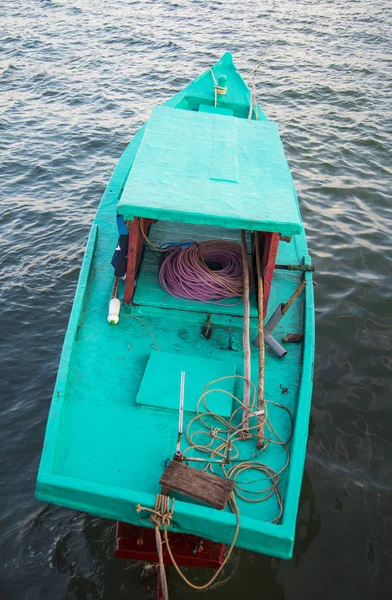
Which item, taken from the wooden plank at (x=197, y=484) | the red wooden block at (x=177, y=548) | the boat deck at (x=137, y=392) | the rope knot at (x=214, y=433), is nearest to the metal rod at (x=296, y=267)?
the boat deck at (x=137, y=392)

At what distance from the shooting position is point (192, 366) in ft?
17.5

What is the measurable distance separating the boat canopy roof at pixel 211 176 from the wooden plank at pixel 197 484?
2.34 m

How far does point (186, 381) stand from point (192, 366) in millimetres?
202

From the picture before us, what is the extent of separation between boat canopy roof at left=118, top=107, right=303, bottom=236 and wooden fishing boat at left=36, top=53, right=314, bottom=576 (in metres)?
0.02

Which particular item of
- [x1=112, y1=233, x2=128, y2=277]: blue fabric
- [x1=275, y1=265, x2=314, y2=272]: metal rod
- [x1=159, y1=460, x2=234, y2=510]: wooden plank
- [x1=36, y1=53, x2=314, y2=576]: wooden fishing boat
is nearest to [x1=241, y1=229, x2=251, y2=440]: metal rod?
[x1=36, y1=53, x2=314, y2=576]: wooden fishing boat

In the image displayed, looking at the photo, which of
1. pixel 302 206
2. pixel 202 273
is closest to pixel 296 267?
pixel 202 273

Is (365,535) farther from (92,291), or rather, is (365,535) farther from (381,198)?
(381,198)

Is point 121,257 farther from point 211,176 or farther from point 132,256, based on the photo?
point 211,176

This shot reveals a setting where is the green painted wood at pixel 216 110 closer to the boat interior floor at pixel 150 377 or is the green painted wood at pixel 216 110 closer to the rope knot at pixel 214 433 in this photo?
the boat interior floor at pixel 150 377

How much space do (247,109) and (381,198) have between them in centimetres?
350

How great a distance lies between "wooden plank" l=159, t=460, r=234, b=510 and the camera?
3.90 metres

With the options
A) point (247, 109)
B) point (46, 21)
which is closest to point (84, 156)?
point (247, 109)

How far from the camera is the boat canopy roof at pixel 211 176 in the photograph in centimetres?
506

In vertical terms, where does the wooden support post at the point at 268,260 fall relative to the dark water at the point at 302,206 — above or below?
above
